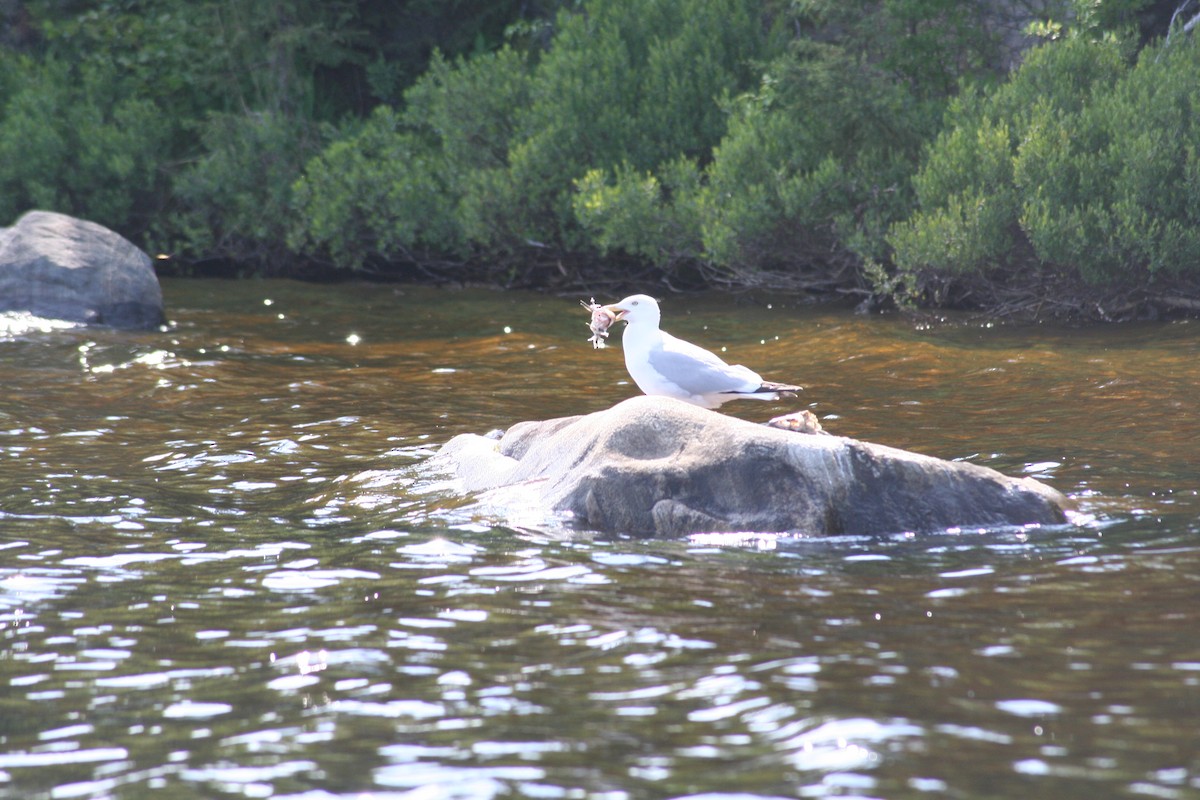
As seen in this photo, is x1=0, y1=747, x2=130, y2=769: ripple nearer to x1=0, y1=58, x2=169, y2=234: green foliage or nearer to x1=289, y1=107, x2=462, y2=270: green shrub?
x1=289, y1=107, x2=462, y2=270: green shrub

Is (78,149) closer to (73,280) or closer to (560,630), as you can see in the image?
(73,280)

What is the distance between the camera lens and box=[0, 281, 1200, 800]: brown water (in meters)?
3.62

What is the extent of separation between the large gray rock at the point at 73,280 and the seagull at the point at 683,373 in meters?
8.21

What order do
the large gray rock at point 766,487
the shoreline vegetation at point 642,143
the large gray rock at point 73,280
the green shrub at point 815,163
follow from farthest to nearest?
the green shrub at point 815,163, the large gray rock at point 73,280, the shoreline vegetation at point 642,143, the large gray rock at point 766,487

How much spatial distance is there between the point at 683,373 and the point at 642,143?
934 cm

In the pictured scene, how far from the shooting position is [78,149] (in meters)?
19.7

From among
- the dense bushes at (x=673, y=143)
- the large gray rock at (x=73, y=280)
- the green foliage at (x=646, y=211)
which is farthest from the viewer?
the green foliage at (x=646, y=211)

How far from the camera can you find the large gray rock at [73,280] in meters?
14.1

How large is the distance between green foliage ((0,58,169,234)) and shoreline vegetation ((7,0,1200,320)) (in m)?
0.04

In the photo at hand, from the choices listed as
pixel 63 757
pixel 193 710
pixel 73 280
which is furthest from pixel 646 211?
pixel 63 757

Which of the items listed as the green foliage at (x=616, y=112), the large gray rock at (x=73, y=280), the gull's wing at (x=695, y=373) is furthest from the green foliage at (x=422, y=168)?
the gull's wing at (x=695, y=373)

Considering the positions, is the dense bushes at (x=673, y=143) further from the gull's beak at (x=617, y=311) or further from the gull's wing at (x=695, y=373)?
the gull's wing at (x=695, y=373)

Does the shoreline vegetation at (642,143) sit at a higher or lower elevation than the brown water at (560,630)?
higher

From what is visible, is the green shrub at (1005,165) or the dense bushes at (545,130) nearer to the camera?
the green shrub at (1005,165)
